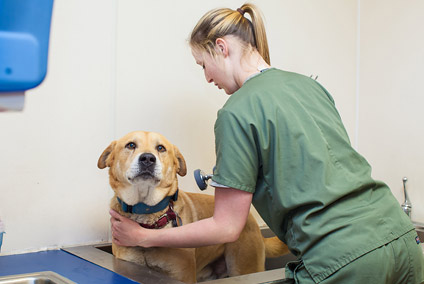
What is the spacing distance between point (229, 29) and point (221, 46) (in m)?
0.05

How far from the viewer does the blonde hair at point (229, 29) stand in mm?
1201

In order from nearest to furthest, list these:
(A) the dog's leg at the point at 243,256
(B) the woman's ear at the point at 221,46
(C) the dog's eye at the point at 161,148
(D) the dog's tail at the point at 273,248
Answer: (B) the woman's ear at the point at 221,46 → (C) the dog's eye at the point at 161,148 → (A) the dog's leg at the point at 243,256 → (D) the dog's tail at the point at 273,248

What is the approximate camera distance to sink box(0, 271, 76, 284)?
3.52 feet

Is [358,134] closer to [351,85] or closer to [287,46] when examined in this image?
[351,85]

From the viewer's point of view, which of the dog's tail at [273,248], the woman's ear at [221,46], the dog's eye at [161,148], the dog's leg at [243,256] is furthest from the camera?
the dog's tail at [273,248]

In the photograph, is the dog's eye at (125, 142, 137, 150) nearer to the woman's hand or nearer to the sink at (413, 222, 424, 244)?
the woman's hand

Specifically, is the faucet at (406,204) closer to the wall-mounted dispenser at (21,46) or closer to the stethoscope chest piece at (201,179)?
the stethoscope chest piece at (201,179)

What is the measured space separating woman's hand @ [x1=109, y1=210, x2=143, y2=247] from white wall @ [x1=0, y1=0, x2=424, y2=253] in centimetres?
29

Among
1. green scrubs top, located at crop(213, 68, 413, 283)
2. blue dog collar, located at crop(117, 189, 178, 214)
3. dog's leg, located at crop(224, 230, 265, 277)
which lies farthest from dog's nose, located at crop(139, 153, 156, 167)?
dog's leg, located at crop(224, 230, 265, 277)

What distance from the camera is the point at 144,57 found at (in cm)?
168

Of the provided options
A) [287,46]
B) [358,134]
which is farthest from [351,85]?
[287,46]

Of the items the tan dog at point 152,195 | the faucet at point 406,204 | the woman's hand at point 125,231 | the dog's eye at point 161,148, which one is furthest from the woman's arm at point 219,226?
the faucet at point 406,204

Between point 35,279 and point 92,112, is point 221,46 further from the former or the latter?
point 35,279

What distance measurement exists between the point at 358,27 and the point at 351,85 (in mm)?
332
